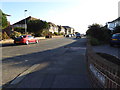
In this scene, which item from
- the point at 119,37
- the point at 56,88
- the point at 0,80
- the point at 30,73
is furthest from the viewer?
the point at 119,37

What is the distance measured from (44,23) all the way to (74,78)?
3627cm

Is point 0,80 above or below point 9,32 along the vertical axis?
below

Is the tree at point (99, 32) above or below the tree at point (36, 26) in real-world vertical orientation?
below

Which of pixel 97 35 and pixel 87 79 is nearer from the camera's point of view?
pixel 87 79

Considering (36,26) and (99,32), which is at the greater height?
(36,26)

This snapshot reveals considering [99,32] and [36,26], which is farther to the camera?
[36,26]

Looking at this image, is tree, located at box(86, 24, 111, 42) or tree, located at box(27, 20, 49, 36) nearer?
tree, located at box(86, 24, 111, 42)

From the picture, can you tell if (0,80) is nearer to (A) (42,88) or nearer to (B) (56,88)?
(A) (42,88)

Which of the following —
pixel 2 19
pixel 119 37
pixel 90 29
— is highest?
pixel 2 19

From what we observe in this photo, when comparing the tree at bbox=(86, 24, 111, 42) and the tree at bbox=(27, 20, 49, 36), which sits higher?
the tree at bbox=(27, 20, 49, 36)

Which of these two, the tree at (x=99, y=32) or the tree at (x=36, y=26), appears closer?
the tree at (x=99, y=32)

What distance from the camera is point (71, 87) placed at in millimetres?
3803

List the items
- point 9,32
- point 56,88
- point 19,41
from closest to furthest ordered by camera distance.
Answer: point 56,88 < point 19,41 < point 9,32

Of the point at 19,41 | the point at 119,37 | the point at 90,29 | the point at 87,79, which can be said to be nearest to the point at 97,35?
the point at 90,29
